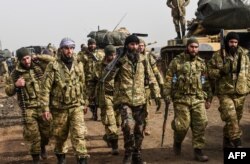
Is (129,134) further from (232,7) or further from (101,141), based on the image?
(232,7)

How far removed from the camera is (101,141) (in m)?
10.2

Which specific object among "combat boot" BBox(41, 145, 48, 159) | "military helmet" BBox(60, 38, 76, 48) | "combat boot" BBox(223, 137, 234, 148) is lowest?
"combat boot" BBox(41, 145, 48, 159)

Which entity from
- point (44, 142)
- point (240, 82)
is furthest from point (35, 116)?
point (240, 82)

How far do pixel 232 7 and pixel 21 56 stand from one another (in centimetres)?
796

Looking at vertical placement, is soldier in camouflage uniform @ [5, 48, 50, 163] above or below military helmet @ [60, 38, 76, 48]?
below

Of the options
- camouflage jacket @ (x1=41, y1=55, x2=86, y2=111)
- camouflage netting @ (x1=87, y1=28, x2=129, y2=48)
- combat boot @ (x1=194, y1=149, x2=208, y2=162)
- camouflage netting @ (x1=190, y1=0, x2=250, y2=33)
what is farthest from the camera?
camouflage netting @ (x1=87, y1=28, x2=129, y2=48)

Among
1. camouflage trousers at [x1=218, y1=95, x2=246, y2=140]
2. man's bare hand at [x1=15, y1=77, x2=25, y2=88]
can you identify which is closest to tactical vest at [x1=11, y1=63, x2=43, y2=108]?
man's bare hand at [x1=15, y1=77, x2=25, y2=88]

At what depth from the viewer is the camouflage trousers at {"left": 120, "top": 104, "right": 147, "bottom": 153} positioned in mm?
7574

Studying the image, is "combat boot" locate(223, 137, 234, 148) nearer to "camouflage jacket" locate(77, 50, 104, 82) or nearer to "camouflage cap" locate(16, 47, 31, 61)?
"camouflage cap" locate(16, 47, 31, 61)

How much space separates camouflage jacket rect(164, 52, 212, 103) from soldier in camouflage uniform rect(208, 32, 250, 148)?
0.22 m

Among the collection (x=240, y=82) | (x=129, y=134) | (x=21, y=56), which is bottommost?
(x=129, y=134)

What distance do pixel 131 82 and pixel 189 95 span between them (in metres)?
1.01

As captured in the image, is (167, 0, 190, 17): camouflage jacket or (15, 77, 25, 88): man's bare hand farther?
(167, 0, 190, 17): camouflage jacket

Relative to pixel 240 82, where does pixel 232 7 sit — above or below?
above
